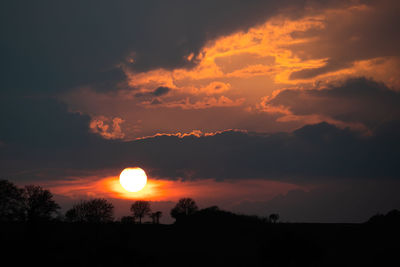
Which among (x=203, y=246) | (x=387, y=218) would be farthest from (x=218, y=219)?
(x=387, y=218)

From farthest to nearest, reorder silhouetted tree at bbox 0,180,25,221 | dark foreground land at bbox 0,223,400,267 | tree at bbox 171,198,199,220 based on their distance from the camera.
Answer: tree at bbox 171,198,199,220
silhouetted tree at bbox 0,180,25,221
dark foreground land at bbox 0,223,400,267

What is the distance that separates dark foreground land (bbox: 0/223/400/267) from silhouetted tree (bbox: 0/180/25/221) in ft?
7.24

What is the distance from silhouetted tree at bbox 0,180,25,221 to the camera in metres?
87.2

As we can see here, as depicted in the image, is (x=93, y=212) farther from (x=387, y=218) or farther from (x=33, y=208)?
(x=387, y=218)

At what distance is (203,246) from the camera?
77.8m

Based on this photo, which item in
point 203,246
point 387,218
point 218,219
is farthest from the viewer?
point 218,219

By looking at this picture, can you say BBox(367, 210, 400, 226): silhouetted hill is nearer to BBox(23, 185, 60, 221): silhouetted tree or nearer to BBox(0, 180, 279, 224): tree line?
BBox(0, 180, 279, 224): tree line

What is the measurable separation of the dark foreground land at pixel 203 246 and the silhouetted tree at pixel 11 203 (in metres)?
2.21

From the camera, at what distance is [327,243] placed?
3105 inches

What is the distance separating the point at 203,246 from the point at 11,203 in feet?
160

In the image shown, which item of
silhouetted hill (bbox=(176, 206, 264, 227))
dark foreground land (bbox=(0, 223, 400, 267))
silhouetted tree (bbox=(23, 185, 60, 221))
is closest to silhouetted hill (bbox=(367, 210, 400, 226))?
dark foreground land (bbox=(0, 223, 400, 267))

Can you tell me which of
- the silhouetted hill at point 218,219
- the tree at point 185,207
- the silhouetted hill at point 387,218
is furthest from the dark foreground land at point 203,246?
the tree at point 185,207

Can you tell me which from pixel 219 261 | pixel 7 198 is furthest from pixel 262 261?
pixel 7 198

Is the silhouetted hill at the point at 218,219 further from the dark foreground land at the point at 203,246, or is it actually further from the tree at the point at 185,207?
the tree at the point at 185,207
